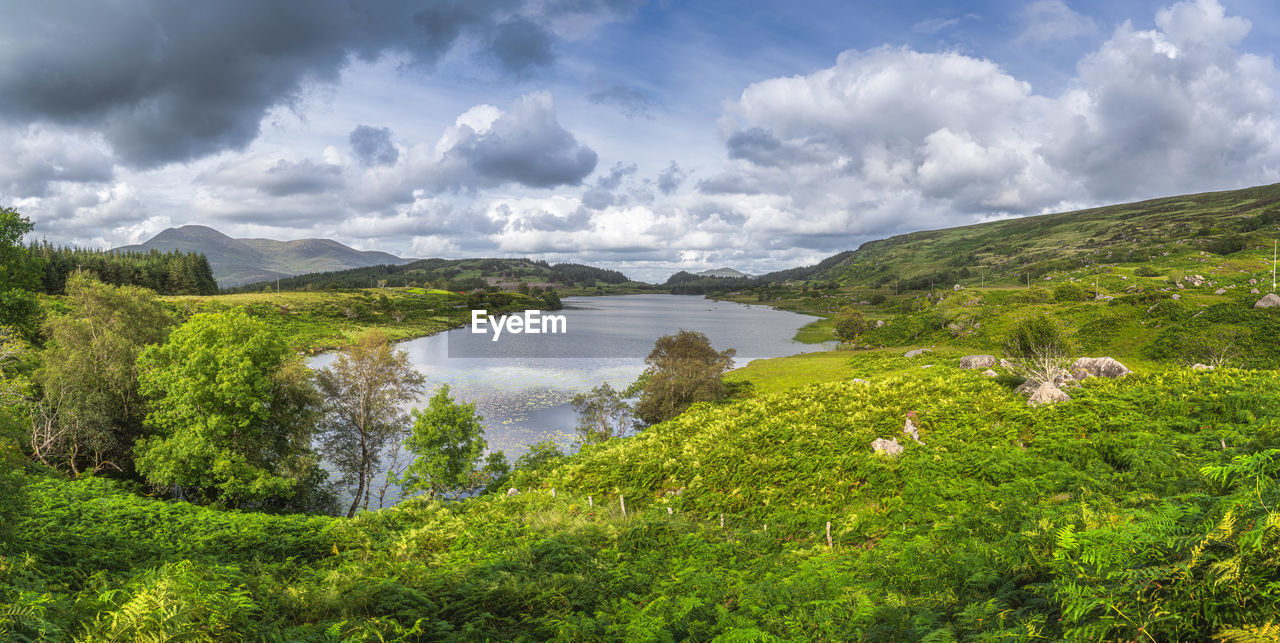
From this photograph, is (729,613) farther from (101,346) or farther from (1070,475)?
(101,346)

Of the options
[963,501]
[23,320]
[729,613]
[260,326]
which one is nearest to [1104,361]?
[963,501]

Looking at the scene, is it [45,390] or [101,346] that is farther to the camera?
[101,346]

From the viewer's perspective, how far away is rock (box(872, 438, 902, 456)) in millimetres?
18344

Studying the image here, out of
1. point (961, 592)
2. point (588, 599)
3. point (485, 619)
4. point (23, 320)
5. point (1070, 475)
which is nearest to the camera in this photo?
point (961, 592)

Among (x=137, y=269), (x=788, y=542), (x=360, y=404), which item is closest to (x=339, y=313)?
(x=137, y=269)

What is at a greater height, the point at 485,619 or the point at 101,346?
the point at 101,346

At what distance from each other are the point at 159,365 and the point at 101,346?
172 inches

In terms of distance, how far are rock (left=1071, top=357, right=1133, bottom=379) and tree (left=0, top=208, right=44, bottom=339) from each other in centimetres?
6035

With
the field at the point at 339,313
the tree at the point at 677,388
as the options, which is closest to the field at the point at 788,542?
the tree at the point at 677,388

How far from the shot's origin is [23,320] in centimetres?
2986

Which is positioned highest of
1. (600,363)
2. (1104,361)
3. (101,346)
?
(101,346)

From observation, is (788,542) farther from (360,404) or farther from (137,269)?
(137,269)

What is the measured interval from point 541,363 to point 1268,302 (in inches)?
3093

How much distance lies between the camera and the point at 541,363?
244 feet
